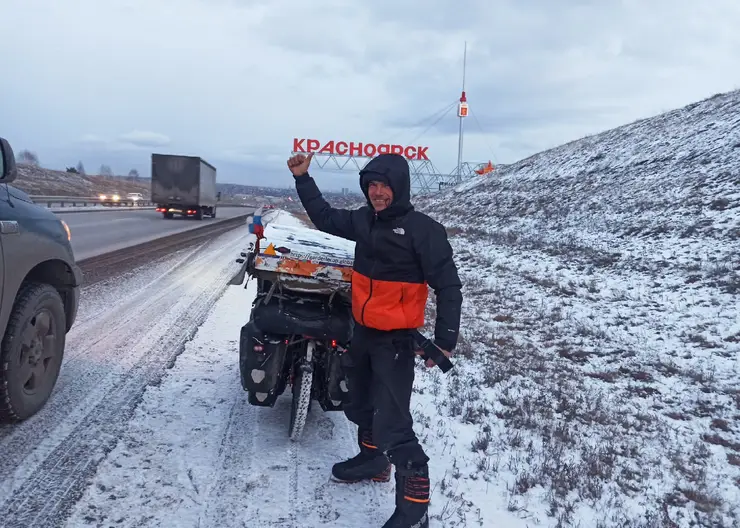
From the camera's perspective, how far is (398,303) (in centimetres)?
306

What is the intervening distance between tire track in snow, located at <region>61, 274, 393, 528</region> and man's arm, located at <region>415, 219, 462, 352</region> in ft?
4.13

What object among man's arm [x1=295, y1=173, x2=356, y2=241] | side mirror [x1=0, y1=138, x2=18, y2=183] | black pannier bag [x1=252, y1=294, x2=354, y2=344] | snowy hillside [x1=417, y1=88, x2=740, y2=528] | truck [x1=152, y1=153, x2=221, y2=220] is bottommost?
snowy hillside [x1=417, y1=88, x2=740, y2=528]

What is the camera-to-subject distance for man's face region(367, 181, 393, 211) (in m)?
3.12

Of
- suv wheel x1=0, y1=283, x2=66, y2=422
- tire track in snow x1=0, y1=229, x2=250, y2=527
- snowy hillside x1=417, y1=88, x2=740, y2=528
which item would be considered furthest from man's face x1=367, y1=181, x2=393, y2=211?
suv wheel x1=0, y1=283, x2=66, y2=422

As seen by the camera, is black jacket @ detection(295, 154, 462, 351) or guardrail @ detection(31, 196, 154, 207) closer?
black jacket @ detection(295, 154, 462, 351)

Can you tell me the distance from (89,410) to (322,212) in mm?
2605

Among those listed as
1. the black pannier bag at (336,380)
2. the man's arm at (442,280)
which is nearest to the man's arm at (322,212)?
the man's arm at (442,280)

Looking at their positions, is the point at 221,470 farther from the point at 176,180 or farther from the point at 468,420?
the point at 176,180

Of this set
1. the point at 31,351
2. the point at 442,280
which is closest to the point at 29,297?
the point at 31,351

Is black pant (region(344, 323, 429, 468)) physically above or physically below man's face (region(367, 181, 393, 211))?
below

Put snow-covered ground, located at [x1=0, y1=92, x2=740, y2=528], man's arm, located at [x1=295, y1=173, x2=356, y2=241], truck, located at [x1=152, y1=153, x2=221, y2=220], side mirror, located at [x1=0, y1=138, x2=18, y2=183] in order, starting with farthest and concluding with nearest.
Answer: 1. truck, located at [x1=152, y1=153, x2=221, y2=220]
2. side mirror, located at [x1=0, y1=138, x2=18, y2=183]
3. man's arm, located at [x1=295, y1=173, x2=356, y2=241]
4. snow-covered ground, located at [x1=0, y1=92, x2=740, y2=528]

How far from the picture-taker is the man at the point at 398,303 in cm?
300

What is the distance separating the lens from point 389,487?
3596 millimetres

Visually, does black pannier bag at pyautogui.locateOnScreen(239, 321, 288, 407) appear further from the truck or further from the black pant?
the truck
